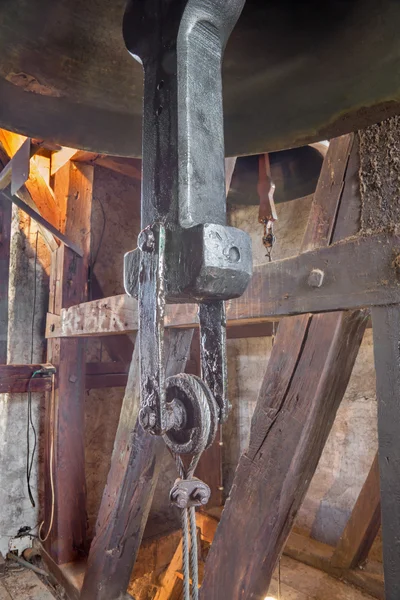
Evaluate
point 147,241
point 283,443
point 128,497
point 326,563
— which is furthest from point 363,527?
point 147,241

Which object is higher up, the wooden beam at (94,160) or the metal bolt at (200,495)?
the wooden beam at (94,160)

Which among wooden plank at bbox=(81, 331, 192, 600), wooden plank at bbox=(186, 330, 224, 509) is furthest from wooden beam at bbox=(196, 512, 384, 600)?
wooden plank at bbox=(81, 331, 192, 600)

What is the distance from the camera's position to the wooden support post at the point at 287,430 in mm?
959

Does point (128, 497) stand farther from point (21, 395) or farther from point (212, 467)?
point (212, 467)

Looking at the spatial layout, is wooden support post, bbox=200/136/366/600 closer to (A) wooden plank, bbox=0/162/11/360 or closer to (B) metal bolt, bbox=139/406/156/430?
(B) metal bolt, bbox=139/406/156/430

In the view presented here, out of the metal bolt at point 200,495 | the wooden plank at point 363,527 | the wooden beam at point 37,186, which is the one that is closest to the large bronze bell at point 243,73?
the metal bolt at point 200,495

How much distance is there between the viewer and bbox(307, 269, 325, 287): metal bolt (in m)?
0.98

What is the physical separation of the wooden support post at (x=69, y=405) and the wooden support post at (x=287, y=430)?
1.21m

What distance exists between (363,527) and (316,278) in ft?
5.46

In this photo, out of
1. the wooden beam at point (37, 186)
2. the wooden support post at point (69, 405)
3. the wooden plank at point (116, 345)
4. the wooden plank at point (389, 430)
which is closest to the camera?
the wooden plank at point (389, 430)

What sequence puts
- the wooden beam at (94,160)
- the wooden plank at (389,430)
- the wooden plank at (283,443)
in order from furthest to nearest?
the wooden beam at (94,160) → the wooden plank at (283,443) → the wooden plank at (389,430)

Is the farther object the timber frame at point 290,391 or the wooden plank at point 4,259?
the wooden plank at point 4,259

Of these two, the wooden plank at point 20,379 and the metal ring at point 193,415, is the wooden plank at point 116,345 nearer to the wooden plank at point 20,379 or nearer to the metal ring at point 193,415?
the wooden plank at point 20,379

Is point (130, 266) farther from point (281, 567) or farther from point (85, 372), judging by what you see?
point (281, 567)
